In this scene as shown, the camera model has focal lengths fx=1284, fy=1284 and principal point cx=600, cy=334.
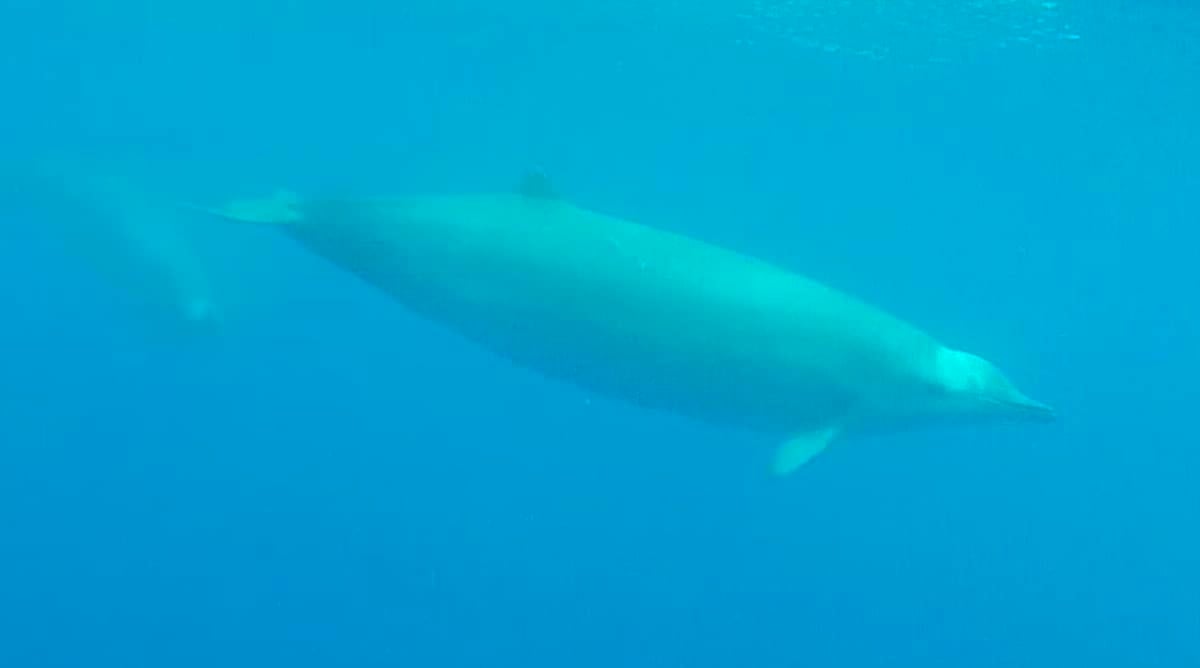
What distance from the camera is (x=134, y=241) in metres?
16.9

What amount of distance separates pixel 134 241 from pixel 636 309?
10404 millimetres

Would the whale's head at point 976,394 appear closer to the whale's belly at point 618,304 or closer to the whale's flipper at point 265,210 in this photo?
the whale's belly at point 618,304

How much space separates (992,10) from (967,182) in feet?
68.4

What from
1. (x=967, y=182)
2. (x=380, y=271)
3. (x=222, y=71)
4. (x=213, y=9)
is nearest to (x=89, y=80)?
(x=222, y=71)

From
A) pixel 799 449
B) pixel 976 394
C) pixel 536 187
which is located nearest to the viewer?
pixel 536 187

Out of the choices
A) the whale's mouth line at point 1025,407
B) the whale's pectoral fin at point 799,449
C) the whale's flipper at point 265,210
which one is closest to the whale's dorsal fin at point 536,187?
the whale's flipper at point 265,210

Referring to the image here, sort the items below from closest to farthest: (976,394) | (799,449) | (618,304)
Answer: (618,304) < (799,449) < (976,394)

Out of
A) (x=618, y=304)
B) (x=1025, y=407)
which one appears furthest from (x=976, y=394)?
(x=618, y=304)

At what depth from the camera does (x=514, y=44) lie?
36.8 meters

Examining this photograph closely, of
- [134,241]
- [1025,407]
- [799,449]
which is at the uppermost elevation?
[134,241]

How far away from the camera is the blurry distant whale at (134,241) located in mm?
16766

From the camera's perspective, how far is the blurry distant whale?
55.0ft

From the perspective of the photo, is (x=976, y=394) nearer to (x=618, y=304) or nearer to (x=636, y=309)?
(x=636, y=309)

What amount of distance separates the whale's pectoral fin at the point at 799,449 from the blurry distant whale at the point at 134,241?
993 cm
